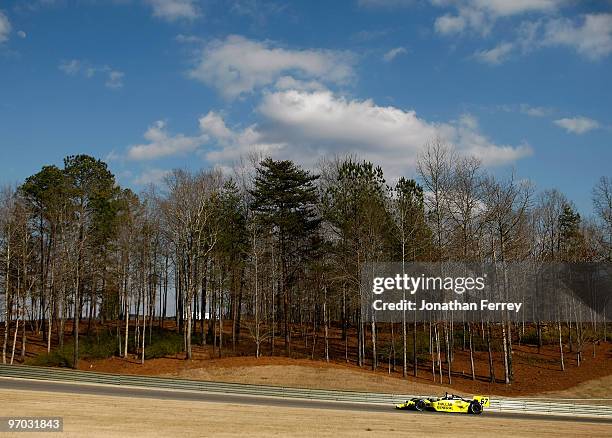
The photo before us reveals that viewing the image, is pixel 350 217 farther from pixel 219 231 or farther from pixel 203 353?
pixel 203 353

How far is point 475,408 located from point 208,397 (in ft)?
Result: 44.9

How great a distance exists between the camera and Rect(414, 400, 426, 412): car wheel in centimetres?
2880

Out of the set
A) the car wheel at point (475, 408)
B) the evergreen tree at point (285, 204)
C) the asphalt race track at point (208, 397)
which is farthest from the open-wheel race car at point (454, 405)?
the evergreen tree at point (285, 204)

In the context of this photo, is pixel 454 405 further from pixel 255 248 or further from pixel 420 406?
pixel 255 248

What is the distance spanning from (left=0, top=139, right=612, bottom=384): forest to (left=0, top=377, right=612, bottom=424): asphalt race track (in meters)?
10.5

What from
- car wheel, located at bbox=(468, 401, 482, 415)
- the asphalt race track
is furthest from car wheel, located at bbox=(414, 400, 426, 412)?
car wheel, located at bbox=(468, 401, 482, 415)

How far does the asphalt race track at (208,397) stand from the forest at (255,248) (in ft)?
34.4

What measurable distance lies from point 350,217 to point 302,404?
21.8 meters

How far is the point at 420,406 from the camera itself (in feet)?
94.6

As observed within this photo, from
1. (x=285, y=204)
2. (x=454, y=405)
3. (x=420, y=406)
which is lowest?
(x=420, y=406)

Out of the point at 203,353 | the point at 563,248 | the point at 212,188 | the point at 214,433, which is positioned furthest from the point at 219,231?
the point at 563,248

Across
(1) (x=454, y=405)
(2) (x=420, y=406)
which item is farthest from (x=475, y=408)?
(2) (x=420, y=406)

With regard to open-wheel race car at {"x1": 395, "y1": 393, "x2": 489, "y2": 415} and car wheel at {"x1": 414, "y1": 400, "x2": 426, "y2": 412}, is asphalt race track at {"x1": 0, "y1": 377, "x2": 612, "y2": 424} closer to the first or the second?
open-wheel race car at {"x1": 395, "y1": 393, "x2": 489, "y2": 415}

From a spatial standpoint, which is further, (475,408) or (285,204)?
(285,204)
